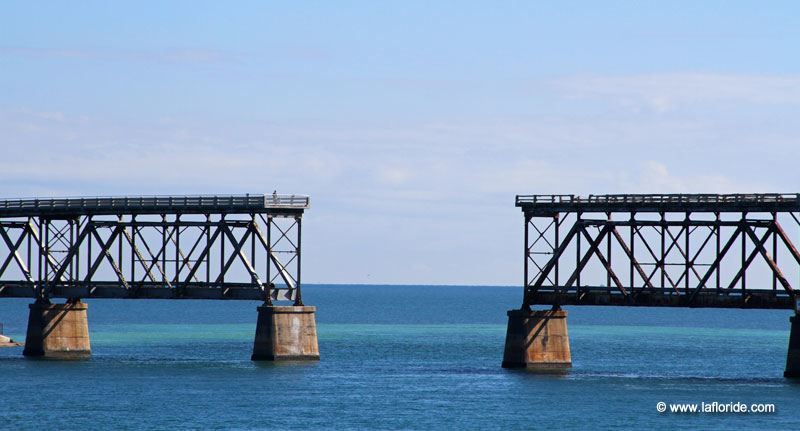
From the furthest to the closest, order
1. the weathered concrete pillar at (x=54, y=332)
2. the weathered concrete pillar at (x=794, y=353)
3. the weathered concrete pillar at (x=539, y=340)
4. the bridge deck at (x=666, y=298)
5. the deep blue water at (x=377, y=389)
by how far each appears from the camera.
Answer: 1. the weathered concrete pillar at (x=54, y=332)
2. the weathered concrete pillar at (x=539, y=340)
3. the bridge deck at (x=666, y=298)
4. the weathered concrete pillar at (x=794, y=353)
5. the deep blue water at (x=377, y=389)

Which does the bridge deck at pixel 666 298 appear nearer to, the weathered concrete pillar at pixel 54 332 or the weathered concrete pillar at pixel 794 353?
the weathered concrete pillar at pixel 794 353

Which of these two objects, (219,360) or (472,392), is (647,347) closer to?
(219,360)

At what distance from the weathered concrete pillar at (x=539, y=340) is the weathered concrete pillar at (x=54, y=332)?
2700 centimetres

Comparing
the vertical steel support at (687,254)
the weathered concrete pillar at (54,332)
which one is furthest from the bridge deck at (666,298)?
the weathered concrete pillar at (54,332)

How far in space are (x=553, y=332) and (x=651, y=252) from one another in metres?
7.09

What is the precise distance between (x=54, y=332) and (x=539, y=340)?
1164 inches

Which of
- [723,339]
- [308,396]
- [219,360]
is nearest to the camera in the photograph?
[308,396]

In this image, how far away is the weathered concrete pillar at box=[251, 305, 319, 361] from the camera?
8056 centimetres

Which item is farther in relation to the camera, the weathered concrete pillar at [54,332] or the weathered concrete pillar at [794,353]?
the weathered concrete pillar at [54,332]

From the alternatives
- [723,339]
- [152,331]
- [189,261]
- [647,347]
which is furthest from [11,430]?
[723,339]

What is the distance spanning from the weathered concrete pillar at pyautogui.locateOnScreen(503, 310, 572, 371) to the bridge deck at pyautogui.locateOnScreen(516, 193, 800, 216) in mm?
5676

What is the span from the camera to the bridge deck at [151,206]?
8294 centimetres

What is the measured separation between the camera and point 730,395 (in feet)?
228

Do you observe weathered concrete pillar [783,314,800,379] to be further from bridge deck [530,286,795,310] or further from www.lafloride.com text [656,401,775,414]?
www.lafloride.com text [656,401,775,414]
